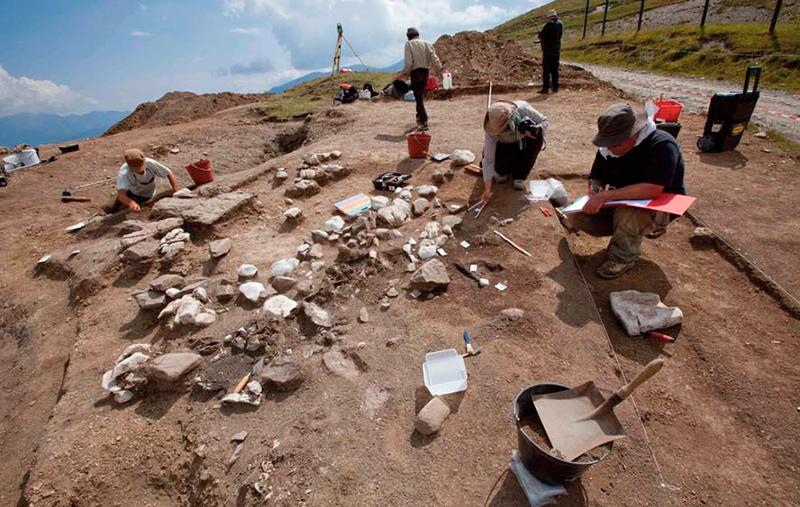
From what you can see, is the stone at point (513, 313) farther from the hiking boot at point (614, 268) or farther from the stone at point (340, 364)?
the stone at point (340, 364)

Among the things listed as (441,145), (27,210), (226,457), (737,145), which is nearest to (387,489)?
(226,457)

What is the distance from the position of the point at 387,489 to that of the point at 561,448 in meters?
0.96

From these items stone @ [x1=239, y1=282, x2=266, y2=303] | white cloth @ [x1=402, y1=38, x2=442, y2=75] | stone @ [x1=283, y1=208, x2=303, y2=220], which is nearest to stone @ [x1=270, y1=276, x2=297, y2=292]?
stone @ [x1=239, y1=282, x2=266, y2=303]

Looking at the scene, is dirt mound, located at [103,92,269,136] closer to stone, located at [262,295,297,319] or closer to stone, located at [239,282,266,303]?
stone, located at [239,282,266,303]

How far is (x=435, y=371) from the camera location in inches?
105

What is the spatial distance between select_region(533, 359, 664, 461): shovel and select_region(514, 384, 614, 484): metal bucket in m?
0.05

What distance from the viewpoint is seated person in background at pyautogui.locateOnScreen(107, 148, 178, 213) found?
17.7ft

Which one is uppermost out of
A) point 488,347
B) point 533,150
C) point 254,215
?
point 533,150

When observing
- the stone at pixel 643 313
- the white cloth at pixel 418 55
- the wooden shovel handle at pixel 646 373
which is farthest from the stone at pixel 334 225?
the white cloth at pixel 418 55

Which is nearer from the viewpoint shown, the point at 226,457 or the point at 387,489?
the point at 387,489

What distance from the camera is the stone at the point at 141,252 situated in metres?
4.27

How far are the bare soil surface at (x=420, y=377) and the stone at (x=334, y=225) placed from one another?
28 cm

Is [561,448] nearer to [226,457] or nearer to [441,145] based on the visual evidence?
[226,457]

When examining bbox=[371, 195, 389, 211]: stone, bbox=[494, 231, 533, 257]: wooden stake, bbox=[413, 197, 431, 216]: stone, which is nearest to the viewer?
bbox=[494, 231, 533, 257]: wooden stake
